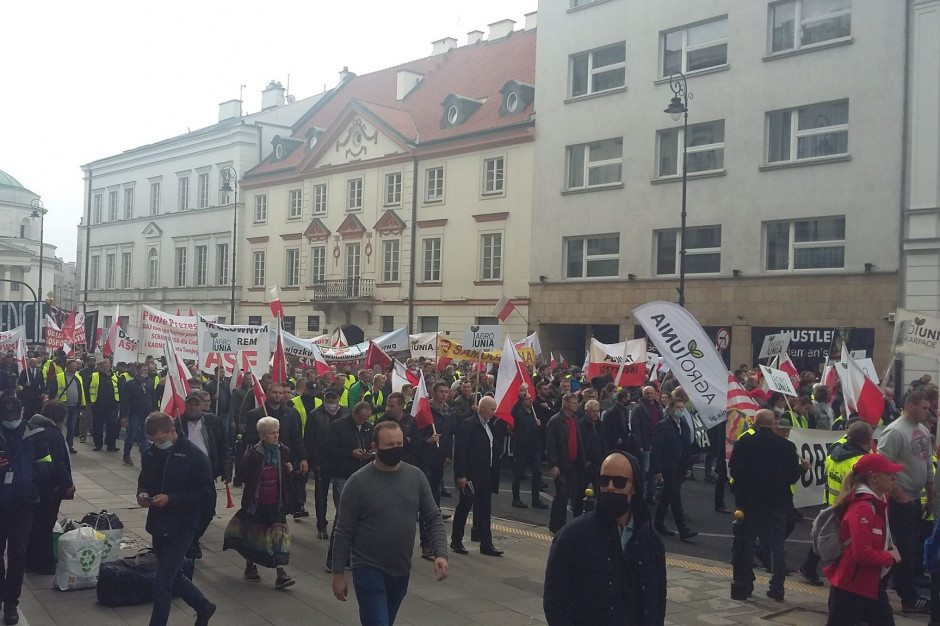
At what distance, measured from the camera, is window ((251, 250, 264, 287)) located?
163 ft

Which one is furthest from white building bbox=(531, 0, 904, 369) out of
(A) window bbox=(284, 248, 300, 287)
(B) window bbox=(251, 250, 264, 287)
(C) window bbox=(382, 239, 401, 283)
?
(B) window bbox=(251, 250, 264, 287)

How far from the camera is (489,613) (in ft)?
27.1

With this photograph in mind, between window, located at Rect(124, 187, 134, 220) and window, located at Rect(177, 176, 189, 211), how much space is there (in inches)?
252

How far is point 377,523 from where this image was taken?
579cm

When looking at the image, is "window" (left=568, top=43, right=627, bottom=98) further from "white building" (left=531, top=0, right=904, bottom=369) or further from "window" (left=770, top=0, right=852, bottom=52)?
"window" (left=770, top=0, right=852, bottom=52)

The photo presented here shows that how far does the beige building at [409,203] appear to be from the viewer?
37375 mm

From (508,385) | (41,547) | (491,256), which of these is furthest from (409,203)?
(41,547)

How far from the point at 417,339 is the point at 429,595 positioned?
18.0 m

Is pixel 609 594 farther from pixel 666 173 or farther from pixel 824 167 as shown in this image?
pixel 666 173

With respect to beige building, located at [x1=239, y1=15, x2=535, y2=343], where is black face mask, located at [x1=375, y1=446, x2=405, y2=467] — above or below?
below

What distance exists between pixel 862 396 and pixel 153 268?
51.6 m

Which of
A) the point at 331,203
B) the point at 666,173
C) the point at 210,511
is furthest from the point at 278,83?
the point at 210,511

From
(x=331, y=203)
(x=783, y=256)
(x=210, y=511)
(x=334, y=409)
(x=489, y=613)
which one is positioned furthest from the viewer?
(x=331, y=203)

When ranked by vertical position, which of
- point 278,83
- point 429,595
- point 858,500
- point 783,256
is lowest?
point 429,595
